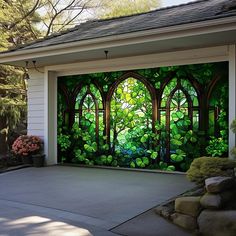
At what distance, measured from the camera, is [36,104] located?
1041cm

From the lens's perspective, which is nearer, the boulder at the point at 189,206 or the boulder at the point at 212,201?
the boulder at the point at 212,201

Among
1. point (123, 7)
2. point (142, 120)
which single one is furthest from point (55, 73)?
point (123, 7)

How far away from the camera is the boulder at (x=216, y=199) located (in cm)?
431

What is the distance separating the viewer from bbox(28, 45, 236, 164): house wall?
801cm

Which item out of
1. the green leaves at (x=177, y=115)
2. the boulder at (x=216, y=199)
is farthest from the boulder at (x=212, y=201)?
the green leaves at (x=177, y=115)

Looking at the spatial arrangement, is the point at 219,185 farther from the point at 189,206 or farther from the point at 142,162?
the point at 142,162

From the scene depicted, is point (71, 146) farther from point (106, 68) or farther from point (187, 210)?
point (187, 210)

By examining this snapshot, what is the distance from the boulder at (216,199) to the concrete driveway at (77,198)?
99cm

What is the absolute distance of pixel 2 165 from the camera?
9836 millimetres

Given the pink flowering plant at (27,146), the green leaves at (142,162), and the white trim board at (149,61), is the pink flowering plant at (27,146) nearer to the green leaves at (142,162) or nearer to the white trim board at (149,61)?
the white trim board at (149,61)

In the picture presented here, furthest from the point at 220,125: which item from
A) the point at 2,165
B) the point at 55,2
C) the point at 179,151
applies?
the point at 55,2

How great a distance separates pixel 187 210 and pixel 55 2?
12175 mm

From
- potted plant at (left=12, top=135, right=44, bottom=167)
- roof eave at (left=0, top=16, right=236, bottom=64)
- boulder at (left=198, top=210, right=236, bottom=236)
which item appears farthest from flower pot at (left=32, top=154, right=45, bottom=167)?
boulder at (left=198, top=210, right=236, bottom=236)

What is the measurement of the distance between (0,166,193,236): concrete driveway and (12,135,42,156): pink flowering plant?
90cm
